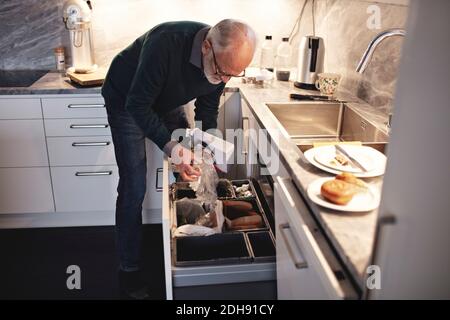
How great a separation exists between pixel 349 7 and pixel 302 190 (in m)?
1.48

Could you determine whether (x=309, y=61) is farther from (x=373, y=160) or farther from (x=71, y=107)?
(x=71, y=107)

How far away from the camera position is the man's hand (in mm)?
1687

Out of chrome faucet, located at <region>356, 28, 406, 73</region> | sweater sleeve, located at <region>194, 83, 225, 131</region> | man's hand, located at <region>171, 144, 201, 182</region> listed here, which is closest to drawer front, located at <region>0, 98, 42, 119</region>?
sweater sleeve, located at <region>194, 83, 225, 131</region>

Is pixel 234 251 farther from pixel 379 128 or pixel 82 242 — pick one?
pixel 82 242

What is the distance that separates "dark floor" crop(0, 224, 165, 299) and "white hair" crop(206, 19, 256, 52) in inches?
46.8

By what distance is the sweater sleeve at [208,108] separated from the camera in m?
2.05

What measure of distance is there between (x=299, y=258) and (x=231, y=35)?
0.82m

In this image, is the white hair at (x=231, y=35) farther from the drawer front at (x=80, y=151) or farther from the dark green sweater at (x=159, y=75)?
the drawer front at (x=80, y=151)

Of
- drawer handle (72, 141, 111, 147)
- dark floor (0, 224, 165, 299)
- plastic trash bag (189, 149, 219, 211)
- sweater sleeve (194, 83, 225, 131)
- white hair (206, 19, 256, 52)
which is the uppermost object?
white hair (206, 19, 256, 52)

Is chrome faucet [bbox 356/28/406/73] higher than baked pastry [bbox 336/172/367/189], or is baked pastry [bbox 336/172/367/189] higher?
chrome faucet [bbox 356/28/406/73]

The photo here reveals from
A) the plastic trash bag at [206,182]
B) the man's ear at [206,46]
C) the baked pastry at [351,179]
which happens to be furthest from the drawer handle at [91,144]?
the baked pastry at [351,179]

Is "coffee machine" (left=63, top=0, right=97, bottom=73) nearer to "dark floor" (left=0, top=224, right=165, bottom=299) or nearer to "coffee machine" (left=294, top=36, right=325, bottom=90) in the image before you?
"dark floor" (left=0, top=224, right=165, bottom=299)

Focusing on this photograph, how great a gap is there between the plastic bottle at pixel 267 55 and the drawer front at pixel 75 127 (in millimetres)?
1077

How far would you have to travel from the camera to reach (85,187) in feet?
8.27
